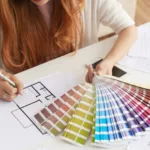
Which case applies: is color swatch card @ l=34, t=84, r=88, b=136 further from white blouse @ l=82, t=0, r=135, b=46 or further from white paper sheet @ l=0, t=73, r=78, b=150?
white blouse @ l=82, t=0, r=135, b=46

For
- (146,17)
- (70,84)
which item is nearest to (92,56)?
(70,84)

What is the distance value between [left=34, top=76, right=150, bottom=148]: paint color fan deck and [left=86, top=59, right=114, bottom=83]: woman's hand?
0.15ft

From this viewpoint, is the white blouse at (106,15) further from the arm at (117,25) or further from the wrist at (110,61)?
the wrist at (110,61)

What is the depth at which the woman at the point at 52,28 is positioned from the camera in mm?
1088

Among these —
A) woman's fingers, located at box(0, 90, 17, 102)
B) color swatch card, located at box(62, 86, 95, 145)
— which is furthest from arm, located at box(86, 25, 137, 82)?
woman's fingers, located at box(0, 90, 17, 102)

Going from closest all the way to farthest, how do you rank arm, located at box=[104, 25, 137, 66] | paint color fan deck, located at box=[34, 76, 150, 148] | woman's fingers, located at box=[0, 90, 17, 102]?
paint color fan deck, located at box=[34, 76, 150, 148], woman's fingers, located at box=[0, 90, 17, 102], arm, located at box=[104, 25, 137, 66]

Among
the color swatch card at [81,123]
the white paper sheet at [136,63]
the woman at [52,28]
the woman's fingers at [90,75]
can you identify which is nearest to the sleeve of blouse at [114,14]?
the woman at [52,28]

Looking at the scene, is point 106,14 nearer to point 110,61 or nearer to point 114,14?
point 114,14

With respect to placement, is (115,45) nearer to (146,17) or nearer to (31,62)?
(31,62)

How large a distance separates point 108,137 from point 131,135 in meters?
0.06

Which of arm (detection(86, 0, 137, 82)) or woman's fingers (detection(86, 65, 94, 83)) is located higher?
arm (detection(86, 0, 137, 82))

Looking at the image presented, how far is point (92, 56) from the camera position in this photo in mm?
1107

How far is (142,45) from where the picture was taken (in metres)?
1.15

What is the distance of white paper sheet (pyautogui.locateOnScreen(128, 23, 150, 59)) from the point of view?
1.11 meters
